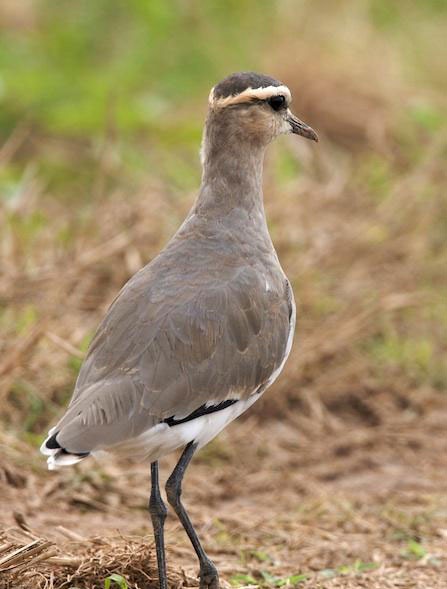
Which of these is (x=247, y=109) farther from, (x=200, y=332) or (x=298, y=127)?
(x=200, y=332)

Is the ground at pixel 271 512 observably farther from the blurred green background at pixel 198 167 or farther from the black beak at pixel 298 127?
the black beak at pixel 298 127

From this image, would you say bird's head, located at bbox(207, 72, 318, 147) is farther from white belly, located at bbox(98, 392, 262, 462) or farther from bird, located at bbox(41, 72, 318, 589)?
white belly, located at bbox(98, 392, 262, 462)

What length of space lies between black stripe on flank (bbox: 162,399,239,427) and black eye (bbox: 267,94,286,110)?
1.19 metres

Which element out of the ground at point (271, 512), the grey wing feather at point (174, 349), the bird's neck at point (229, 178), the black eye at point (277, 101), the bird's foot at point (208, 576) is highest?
the black eye at point (277, 101)

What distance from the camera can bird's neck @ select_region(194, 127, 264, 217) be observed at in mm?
4875

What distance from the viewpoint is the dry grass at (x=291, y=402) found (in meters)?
4.94

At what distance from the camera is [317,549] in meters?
5.17

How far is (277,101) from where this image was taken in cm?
493

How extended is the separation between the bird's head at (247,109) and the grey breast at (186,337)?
364 mm

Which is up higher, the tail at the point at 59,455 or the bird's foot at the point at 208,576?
the tail at the point at 59,455

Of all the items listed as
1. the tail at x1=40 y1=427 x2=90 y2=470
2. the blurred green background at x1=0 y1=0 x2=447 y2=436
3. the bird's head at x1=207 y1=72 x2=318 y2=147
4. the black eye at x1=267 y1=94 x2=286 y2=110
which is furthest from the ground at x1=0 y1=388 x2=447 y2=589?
the black eye at x1=267 y1=94 x2=286 y2=110

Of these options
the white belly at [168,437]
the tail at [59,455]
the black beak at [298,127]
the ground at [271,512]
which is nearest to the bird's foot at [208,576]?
the ground at [271,512]

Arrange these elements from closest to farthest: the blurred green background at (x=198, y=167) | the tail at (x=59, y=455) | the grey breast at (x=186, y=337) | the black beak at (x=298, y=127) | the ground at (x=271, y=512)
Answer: the tail at (x=59, y=455) → the grey breast at (x=186, y=337) → the ground at (x=271, y=512) → the black beak at (x=298, y=127) → the blurred green background at (x=198, y=167)

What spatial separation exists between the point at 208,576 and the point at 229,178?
1.51 meters
